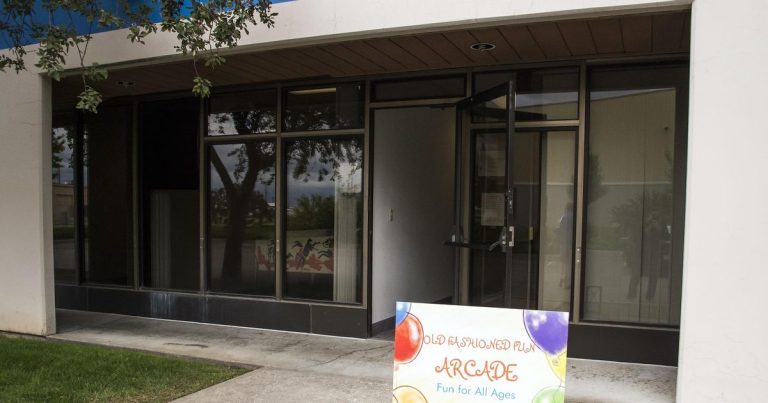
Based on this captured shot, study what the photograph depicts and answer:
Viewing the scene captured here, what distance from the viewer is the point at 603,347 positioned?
5.80m

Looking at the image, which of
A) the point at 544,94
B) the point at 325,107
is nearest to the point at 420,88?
the point at 325,107

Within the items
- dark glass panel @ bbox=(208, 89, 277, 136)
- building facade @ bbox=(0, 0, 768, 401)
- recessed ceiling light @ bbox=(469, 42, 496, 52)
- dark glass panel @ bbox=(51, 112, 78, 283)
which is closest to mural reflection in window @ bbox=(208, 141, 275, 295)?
building facade @ bbox=(0, 0, 768, 401)

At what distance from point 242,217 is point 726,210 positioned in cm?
557

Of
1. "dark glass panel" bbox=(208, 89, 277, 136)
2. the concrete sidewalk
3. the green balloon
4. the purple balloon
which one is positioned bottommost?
the concrete sidewalk

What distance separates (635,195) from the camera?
582 cm

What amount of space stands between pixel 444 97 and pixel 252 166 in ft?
8.89

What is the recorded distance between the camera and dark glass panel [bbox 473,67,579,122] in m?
5.95

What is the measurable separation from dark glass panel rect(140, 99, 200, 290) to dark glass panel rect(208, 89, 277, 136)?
0.98 ft

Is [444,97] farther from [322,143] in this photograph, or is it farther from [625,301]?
[625,301]

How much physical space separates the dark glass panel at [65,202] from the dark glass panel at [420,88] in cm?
510

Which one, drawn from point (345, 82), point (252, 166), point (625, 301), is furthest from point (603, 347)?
Answer: point (252, 166)

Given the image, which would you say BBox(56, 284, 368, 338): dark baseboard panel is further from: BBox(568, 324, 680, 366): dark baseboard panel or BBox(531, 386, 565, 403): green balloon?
BBox(531, 386, 565, 403): green balloon

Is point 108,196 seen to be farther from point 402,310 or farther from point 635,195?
point 635,195

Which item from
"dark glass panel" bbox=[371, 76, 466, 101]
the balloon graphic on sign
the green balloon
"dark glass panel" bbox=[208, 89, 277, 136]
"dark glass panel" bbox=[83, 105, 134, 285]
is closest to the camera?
the green balloon
